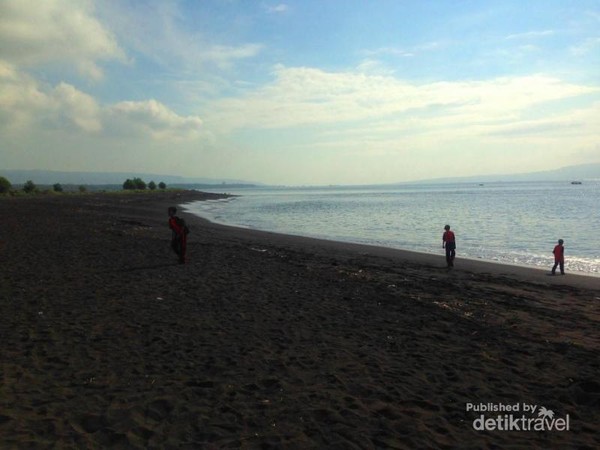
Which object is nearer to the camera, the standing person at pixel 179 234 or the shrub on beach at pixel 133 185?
the standing person at pixel 179 234

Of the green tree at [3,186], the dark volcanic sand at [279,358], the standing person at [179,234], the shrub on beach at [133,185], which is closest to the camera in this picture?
the dark volcanic sand at [279,358]

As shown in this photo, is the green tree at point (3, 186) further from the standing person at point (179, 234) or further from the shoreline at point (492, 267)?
the standing person at point (179, 234)

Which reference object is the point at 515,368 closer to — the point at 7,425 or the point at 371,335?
the point at 371,335

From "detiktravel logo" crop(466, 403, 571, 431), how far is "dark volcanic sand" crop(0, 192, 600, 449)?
0.36ft

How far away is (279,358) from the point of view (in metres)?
6.88

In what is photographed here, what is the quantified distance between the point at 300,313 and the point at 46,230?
1893 cm

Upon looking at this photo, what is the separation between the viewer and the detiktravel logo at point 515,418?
5051mm

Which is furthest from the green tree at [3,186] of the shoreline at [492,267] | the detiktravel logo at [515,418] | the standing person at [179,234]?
the detiktravel logo at [515,418]

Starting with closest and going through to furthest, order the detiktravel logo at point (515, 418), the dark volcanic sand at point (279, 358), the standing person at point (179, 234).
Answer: the dark volcanic sand at point (279, 358) → the detiktravel logo at point (515, 418) → the standing person at point (179, 234)

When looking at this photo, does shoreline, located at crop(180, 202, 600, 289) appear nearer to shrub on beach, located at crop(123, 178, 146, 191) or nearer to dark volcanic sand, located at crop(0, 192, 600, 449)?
dark volcanic sand, located at crop(0, 192, 600, 449)

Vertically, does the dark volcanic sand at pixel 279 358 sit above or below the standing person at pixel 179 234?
below

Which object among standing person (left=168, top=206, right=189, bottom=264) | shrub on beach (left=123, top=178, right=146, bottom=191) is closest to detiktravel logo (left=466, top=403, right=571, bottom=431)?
standing person (left=168, top=206, right=189, bottom=264)

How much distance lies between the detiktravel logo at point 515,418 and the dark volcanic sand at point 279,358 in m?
0.11

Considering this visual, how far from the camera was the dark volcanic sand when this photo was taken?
4754mm
